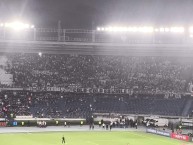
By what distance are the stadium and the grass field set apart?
121 millimetres

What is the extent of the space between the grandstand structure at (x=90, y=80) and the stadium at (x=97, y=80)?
17 centimetres

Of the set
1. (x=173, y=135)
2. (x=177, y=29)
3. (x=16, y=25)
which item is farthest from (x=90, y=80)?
(x=173, y=135)

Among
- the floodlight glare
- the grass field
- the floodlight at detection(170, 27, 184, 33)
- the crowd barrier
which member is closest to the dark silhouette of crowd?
the crowd barrier

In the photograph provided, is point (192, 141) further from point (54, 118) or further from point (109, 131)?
point (54, 118)

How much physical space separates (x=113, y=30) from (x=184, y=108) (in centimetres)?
1982

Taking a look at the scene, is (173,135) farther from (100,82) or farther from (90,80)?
(90,80)

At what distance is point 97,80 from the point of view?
239 ft

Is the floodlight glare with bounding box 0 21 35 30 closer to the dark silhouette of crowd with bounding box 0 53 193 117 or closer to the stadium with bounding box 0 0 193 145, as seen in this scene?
the stadium with bounding box 0 0 193 145

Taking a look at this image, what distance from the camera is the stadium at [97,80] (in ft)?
186

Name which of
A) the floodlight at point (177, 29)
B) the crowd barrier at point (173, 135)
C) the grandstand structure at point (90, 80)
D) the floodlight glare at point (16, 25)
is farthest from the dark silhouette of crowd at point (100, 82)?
the floodlight at point (177, 29)

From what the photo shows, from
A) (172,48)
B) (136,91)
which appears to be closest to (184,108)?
(136,91)

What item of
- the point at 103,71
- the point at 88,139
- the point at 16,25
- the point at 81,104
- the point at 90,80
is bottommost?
the point at 88,139

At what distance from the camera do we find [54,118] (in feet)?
208

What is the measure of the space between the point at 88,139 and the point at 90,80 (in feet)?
84.9
